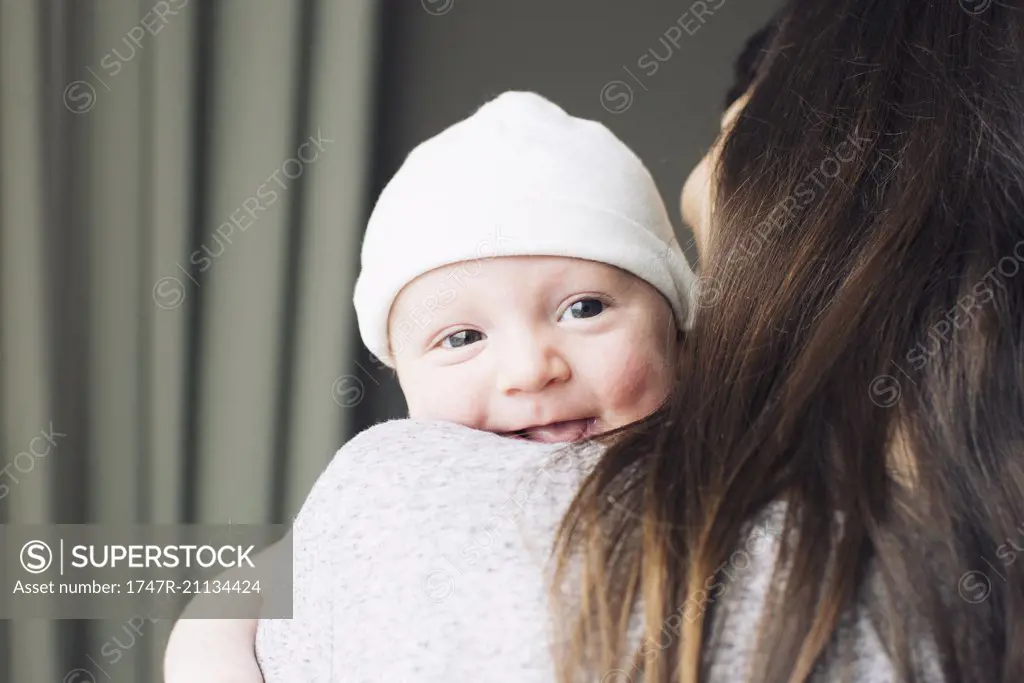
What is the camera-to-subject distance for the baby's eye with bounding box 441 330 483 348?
917mm

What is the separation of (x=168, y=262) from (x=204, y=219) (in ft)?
→ 0.28

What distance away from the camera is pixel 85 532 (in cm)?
139

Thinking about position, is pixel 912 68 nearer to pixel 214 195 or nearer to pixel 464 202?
pixel 464 202

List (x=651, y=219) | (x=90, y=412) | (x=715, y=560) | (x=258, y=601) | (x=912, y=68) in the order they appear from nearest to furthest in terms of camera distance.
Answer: (x=715, y=560) → (x=912, y=68) → (x=258, y=601) → (x=651, y=219) → (x=90, y=412)

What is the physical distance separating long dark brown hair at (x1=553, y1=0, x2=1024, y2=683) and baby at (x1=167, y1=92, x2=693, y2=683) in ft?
0.55

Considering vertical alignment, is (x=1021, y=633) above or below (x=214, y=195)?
below

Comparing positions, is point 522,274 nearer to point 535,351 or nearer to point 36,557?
point 535,351

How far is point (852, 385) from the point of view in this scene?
23.6 inches

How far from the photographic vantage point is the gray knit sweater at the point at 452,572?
53cm

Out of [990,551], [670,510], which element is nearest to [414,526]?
[670,510]

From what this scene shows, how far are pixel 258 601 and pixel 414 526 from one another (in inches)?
15.8

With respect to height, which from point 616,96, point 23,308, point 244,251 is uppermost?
point 616,96

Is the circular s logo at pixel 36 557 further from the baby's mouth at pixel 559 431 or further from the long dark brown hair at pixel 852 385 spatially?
the long dark brown hair at pixel 852 385

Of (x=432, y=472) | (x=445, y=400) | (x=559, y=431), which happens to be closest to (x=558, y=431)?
(x=559, y=431)
